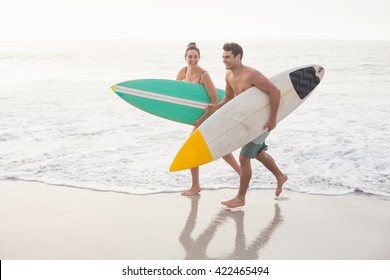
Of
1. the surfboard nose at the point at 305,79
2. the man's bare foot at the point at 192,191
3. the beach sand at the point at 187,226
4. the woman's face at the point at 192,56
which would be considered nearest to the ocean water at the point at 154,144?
the man's bare foot at the point at 192,191

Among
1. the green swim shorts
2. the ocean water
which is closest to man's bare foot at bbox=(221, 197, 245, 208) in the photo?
the green swim shorts

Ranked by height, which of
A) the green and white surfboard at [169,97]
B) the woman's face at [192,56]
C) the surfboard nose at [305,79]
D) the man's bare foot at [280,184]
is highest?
the woman's face at [192,56]

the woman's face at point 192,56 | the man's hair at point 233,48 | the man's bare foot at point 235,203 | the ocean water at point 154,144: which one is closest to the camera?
the man's hair at point 233,48

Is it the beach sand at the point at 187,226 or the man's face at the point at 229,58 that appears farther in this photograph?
the man's face at the point at 229,58

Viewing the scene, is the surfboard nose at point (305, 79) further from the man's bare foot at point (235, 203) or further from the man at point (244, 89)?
the man's bare foot at point (235, 203)

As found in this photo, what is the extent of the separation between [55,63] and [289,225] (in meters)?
23.0

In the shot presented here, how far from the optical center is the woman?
4027mm

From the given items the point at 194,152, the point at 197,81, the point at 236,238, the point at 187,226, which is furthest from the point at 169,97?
the point at 236,238

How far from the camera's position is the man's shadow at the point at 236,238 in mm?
3004

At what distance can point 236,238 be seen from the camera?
3.25 m

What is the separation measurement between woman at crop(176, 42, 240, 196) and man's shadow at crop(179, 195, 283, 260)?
39 cm

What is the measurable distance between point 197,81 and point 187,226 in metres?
1.33

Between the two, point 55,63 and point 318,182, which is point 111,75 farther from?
point 318,182

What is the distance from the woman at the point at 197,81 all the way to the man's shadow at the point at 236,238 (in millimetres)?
389
